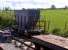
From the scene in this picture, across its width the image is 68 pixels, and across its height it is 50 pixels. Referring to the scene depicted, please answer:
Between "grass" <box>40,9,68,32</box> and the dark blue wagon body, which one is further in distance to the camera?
the dark blue wagon body

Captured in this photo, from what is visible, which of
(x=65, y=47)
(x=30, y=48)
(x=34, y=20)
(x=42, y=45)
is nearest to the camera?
(x=65, y=47)

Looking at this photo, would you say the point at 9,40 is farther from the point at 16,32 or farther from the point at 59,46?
the point at 59,46

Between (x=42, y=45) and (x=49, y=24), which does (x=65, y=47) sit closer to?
(x=42, y=45)

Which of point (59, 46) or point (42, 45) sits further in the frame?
point (42, 45)

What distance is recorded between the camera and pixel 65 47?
572 cm

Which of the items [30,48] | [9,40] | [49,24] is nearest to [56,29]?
[49,24]

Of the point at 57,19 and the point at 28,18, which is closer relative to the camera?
the point at 57,19

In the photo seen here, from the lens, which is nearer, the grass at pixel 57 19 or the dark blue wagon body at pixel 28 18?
the grass at pixel 57 19

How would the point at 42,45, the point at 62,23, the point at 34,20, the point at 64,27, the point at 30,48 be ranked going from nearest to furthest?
1. the point at 42,45
2. the point at 30,48
3. the point at 64,27
4. the point at 62,23
5. the point at 34,20

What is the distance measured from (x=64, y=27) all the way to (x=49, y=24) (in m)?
2.50

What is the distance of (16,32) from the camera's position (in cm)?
2089

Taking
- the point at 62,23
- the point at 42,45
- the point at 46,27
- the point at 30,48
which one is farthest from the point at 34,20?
the point at 42,45

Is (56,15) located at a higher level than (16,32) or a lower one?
higher

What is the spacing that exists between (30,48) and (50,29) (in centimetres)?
805
